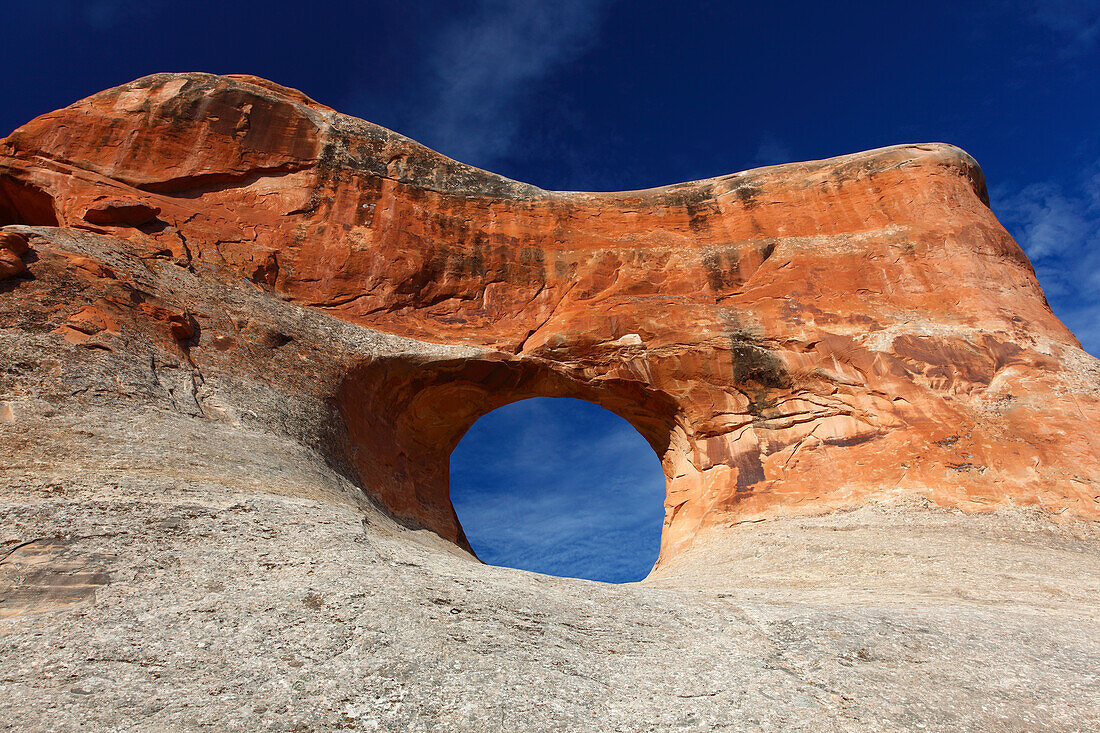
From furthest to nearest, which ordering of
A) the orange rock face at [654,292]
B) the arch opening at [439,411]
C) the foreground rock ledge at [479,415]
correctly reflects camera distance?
the orange rock face at [654,292]
the arch opening at [439,411]
the foreground rock ledge at [479,415]

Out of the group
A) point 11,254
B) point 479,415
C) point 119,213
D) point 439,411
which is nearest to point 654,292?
point 479,415

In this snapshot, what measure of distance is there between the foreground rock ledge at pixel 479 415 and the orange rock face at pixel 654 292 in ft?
0.21

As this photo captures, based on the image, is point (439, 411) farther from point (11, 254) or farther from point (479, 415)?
point (11, 254)

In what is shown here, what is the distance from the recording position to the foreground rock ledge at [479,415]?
4.44 metres

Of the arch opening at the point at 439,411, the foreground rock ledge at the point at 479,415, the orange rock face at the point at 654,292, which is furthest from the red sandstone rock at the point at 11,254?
the arch opening at the point at 439,411

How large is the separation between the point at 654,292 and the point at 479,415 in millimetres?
4337

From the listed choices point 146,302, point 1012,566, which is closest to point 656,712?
point 1012,566

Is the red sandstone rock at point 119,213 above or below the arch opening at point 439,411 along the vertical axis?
above

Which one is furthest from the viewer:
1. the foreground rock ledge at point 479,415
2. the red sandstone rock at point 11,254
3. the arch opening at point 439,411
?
the arch opening at point 439,411

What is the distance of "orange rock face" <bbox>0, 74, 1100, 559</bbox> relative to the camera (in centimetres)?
1109

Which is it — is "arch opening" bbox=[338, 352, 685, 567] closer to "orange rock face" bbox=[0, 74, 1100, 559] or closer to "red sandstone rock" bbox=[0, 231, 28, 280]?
"orange rock face" bbox=[0, 74, 1100, 559]

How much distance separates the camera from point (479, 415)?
13.8 m

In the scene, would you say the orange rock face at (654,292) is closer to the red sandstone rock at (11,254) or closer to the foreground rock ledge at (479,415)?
the foreground rock ledge at (479,415)

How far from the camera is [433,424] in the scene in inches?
523
